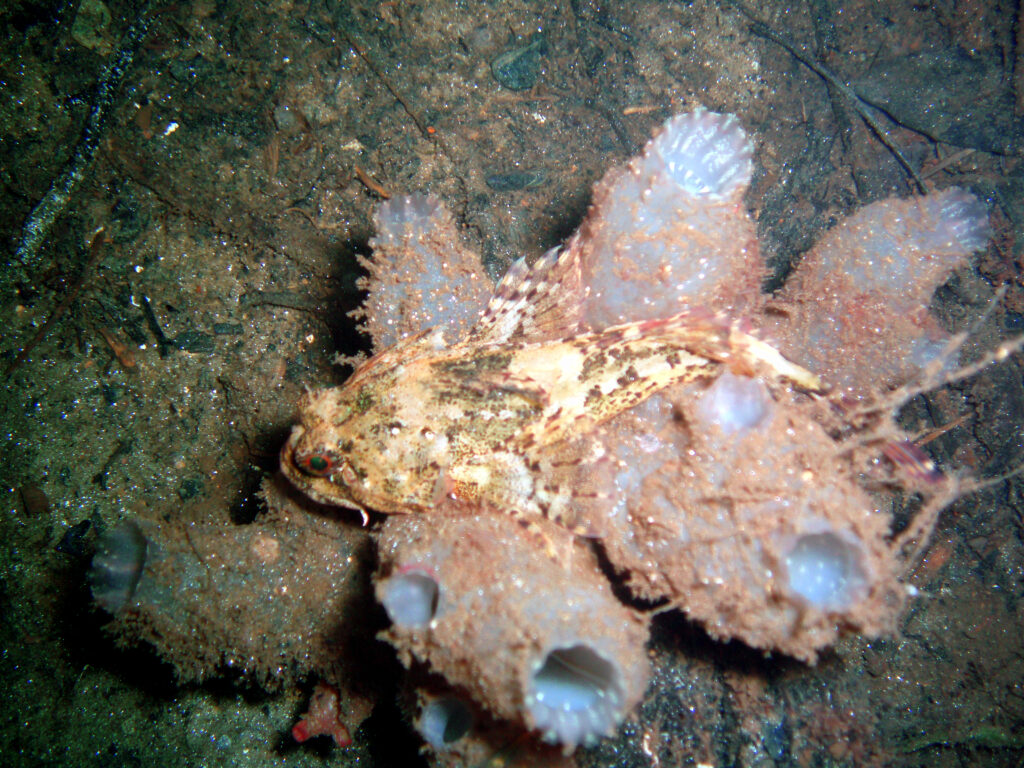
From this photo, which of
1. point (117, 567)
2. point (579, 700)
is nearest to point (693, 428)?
point (579, 700)

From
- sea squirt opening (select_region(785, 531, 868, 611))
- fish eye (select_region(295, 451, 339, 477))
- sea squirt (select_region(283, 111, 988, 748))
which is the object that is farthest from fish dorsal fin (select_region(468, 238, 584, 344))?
sea squirt opening (select_region(785, 531, 868, 611))

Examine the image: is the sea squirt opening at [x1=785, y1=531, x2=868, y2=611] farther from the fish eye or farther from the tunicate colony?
the fish eye

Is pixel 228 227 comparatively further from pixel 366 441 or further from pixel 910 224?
pixel 910 224

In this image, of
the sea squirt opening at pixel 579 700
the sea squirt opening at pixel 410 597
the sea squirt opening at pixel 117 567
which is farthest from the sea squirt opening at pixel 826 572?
the sea squirt opening at pixel 117 567

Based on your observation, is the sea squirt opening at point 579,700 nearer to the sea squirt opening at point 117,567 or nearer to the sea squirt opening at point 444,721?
the sea squirt opening at point 444,721

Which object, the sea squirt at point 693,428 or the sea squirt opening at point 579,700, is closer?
the sea squirt opening at point 579,700

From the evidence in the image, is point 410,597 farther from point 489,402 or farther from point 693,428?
point 693,428
